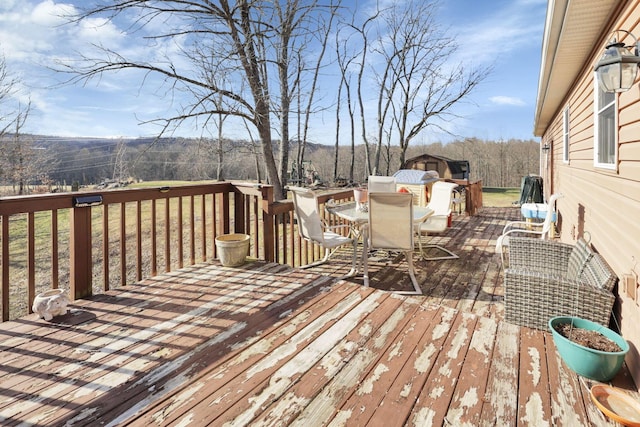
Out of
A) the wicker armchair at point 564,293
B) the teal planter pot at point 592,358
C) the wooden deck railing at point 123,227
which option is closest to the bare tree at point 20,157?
the wooden deck railing at point 123,227

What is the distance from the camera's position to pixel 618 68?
1.82 metres

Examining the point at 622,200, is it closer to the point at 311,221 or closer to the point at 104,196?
the point at 311,221

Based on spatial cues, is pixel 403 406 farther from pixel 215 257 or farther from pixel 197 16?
pixel 197 16

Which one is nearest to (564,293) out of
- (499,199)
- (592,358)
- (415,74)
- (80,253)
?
(592,358)

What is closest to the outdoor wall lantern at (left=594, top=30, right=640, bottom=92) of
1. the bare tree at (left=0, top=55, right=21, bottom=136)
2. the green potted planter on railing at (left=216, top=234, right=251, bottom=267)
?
the green potted planter on railing at (left=216, top=234, right=251, bottom=267)

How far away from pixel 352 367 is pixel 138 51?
696 centimetres

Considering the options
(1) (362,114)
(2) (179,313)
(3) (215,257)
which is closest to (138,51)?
(3) (215,257)

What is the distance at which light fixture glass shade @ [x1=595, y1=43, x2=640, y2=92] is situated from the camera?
1812 millimetres

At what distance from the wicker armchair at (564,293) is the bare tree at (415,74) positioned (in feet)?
42.6

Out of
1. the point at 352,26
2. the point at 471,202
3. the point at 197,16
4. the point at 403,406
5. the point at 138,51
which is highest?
the point at 352,26

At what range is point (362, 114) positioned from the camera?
1689 centimetres

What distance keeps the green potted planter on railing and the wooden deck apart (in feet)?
2.04

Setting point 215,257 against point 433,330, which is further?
point 215,257

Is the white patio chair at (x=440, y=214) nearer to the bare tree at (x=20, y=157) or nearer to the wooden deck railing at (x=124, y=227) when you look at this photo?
the wooden deck railing at (x=124, y=227)
